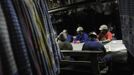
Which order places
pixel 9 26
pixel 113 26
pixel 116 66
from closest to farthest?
1. pixel 9 26
2. pixel 116 66
3. pixel 113 26

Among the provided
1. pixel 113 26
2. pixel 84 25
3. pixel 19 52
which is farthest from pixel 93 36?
pixel 19 52

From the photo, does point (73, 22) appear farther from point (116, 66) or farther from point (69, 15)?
point (116, 66)

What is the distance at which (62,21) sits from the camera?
41.4 feet

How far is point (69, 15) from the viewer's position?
40.7 feet

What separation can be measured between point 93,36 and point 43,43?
5.37 m

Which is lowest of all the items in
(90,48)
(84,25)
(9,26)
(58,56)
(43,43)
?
(84,25)

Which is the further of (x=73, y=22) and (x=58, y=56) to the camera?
(x=73, y=22)

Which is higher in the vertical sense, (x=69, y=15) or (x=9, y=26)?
(x=9, y=26)

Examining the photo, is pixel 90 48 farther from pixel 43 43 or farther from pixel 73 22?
pixel 73 22

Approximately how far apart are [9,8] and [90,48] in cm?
507

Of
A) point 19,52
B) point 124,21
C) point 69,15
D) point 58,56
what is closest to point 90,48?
point 124,21

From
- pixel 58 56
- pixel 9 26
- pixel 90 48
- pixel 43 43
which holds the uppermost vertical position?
pixel 9 26

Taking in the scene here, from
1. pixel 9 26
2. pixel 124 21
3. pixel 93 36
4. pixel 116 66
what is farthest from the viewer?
pixel 93 36

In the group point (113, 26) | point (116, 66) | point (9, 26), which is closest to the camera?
point (9, 26)
